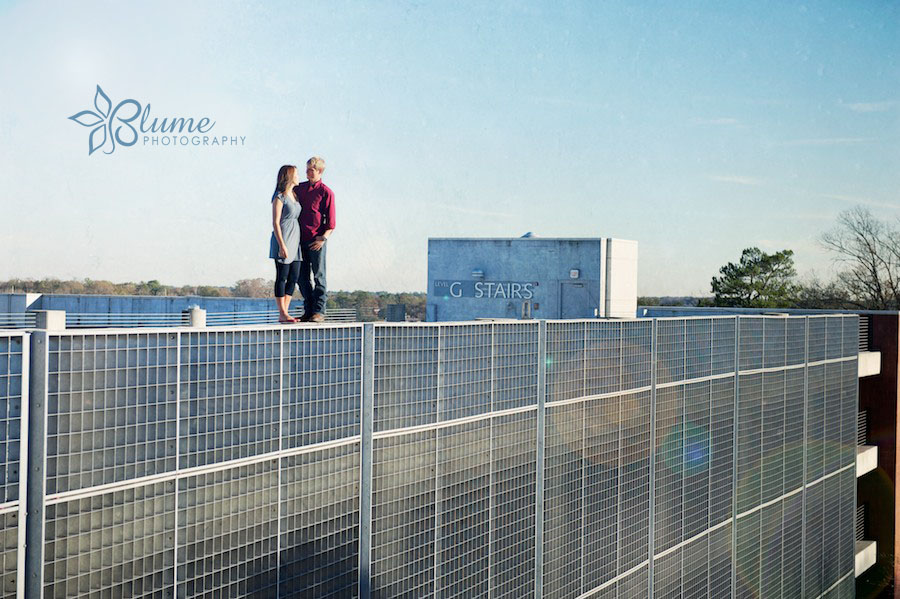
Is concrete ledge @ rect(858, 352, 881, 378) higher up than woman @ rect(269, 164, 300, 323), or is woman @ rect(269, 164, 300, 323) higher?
woman @ rect(269, 164, 300, 323)

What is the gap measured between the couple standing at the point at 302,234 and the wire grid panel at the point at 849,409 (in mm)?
20194

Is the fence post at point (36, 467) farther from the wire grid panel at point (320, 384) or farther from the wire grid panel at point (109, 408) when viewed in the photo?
the wire grid panel at point (320, 384)

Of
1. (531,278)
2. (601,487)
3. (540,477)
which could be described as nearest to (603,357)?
(601,487)

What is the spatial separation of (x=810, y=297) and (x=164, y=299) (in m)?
49.0

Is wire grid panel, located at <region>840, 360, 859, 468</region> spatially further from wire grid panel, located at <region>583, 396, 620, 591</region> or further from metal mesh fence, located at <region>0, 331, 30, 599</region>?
metal mesh fence, located at <region>0, 331, 30, 599</region>

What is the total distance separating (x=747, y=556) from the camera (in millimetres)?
20047

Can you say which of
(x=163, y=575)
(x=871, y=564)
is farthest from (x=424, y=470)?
(x=871, y=564)

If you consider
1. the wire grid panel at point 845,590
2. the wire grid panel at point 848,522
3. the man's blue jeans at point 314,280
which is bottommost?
the wire grid panel at point 845,590

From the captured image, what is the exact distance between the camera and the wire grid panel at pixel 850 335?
26572 millimetres

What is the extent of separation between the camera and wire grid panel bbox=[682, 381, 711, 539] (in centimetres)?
1734

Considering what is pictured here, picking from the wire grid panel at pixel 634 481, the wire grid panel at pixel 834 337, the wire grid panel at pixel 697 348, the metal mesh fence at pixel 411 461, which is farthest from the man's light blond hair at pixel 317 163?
the wire grid panel at pixel 834 337

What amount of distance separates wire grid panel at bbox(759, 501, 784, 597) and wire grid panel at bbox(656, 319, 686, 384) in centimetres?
592

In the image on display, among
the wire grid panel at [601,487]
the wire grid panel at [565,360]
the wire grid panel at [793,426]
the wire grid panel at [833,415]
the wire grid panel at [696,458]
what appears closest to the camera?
the wire grid panel at [565,360]

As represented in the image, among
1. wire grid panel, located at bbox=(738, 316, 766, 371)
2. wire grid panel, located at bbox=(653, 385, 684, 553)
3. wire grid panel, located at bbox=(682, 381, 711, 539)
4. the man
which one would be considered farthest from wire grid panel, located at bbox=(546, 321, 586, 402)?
wire grid panel, located at bbox=(738, 316, 766, 371)
